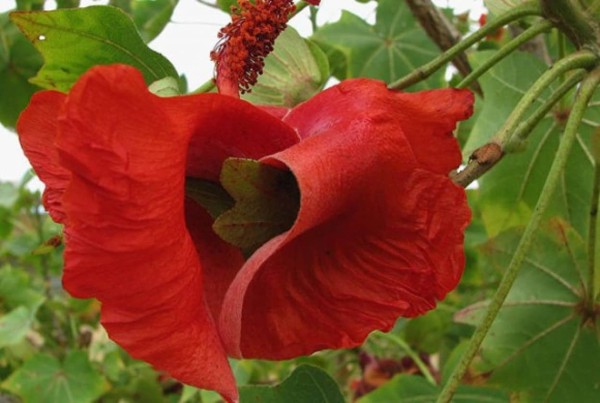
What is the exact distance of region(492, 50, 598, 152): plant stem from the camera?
502 millimetres

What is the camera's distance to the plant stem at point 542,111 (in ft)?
1.76

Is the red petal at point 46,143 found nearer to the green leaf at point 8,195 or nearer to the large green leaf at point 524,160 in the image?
the large green leaf at point 524,160

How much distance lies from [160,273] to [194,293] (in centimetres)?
3

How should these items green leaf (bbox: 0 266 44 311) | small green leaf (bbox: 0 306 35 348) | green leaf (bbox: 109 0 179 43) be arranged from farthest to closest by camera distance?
green leaf (bbox: 0 266 44 311), small green leaf (bbox: 0 306 35 348), green leaf (bbox: 109 0 179 43)

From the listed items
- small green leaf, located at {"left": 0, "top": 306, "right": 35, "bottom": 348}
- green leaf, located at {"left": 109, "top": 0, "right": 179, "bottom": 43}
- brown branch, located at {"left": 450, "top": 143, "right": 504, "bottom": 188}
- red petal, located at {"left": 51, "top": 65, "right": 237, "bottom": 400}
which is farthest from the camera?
small green leaf, located at {"left": 0, "top": 306, "right": 35, "bottom": 348}

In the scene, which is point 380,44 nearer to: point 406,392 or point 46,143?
point 406,392

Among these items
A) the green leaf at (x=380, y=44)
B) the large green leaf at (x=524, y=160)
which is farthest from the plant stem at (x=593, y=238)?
the green leaf at (x=380, y=44)

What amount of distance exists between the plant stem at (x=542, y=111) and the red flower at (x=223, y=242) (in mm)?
90

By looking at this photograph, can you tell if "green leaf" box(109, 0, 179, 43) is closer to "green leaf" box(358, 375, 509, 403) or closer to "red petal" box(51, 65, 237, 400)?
"green leaf" box(358, 375, 509, 403)

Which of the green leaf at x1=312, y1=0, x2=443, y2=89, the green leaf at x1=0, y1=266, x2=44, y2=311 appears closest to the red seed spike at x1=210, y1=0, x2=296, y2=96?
the green leaf at x1=312, y1=0, x2=443, y2=89

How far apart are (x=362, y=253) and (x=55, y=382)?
1015 mm

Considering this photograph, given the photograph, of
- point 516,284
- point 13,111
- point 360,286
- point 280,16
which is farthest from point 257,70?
point 13,111

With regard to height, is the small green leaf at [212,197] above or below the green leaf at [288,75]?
below

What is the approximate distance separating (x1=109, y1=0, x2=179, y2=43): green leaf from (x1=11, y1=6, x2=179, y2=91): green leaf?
1.24ft
